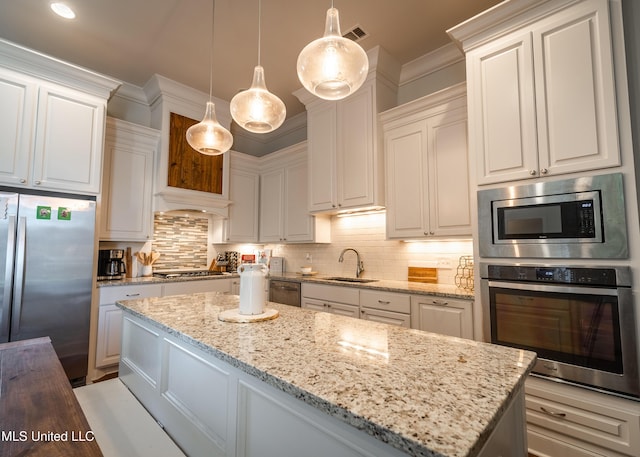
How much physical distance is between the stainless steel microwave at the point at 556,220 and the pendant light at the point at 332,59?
1.26m

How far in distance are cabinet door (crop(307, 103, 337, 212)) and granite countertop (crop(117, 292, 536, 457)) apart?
7.01ft

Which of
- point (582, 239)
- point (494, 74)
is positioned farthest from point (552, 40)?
point (582, 239)

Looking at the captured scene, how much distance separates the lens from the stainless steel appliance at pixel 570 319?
1525 mm

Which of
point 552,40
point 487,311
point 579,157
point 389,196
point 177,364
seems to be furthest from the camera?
point 389,196

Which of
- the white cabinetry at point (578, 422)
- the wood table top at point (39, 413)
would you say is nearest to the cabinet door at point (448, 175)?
the white cabinetry at point (578, 422)

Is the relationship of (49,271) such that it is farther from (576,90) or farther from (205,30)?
(576,90)

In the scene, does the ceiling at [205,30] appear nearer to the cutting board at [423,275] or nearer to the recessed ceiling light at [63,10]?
the recessed ceiling light at [63,10]

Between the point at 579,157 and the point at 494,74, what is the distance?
75 cm

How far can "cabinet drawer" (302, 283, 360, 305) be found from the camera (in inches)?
112

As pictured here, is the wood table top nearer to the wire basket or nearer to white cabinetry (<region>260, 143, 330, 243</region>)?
the wire basket

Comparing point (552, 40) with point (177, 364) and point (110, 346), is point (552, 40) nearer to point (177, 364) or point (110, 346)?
point (177, 364)

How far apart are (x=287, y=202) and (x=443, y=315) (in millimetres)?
2414

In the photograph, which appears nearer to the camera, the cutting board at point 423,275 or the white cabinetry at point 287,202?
the cutting board at point 423,275

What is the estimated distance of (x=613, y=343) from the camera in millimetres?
1555
